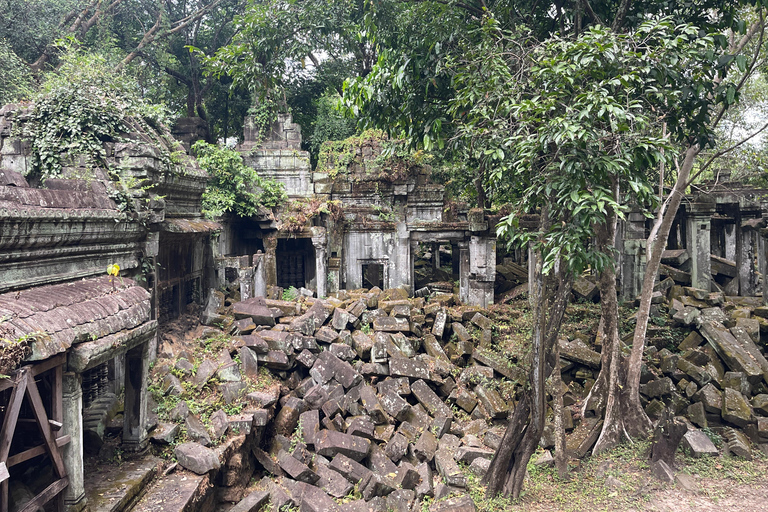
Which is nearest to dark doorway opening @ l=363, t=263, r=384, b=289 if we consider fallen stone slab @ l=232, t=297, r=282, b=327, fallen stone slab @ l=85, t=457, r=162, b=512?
fallen stone slab @ l=232, t=297, r=282, b=327

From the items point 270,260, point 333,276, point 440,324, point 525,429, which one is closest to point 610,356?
point 525,429

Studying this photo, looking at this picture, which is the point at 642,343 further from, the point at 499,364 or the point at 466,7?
the point at 466,7

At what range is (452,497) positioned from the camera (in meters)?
5.93

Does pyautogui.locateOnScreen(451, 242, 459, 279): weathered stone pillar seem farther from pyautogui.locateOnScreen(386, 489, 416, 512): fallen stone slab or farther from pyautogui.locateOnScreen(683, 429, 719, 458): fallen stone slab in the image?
pyautogui.locateOnScreen(386, 489, 416, 512): fallen stone slab

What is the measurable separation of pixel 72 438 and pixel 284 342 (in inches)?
166

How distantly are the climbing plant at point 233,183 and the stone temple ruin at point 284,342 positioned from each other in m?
0.42

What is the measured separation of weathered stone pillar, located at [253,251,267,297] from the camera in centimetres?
1047

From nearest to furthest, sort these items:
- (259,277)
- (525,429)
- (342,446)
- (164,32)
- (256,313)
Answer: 1. (525,429)
2. (342,446)
3. (256,313)
4. (259,277)
5. (164,32)

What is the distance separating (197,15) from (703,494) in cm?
1840

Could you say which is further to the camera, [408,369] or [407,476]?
[408,369]

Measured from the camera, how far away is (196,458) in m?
5.24

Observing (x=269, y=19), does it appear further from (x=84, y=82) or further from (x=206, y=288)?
(x=206, y=288)

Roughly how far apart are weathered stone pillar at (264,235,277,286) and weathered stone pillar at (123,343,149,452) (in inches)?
225

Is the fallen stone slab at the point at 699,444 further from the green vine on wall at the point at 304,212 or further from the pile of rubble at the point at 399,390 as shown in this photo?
the green vine on wall at the point at 304,212
